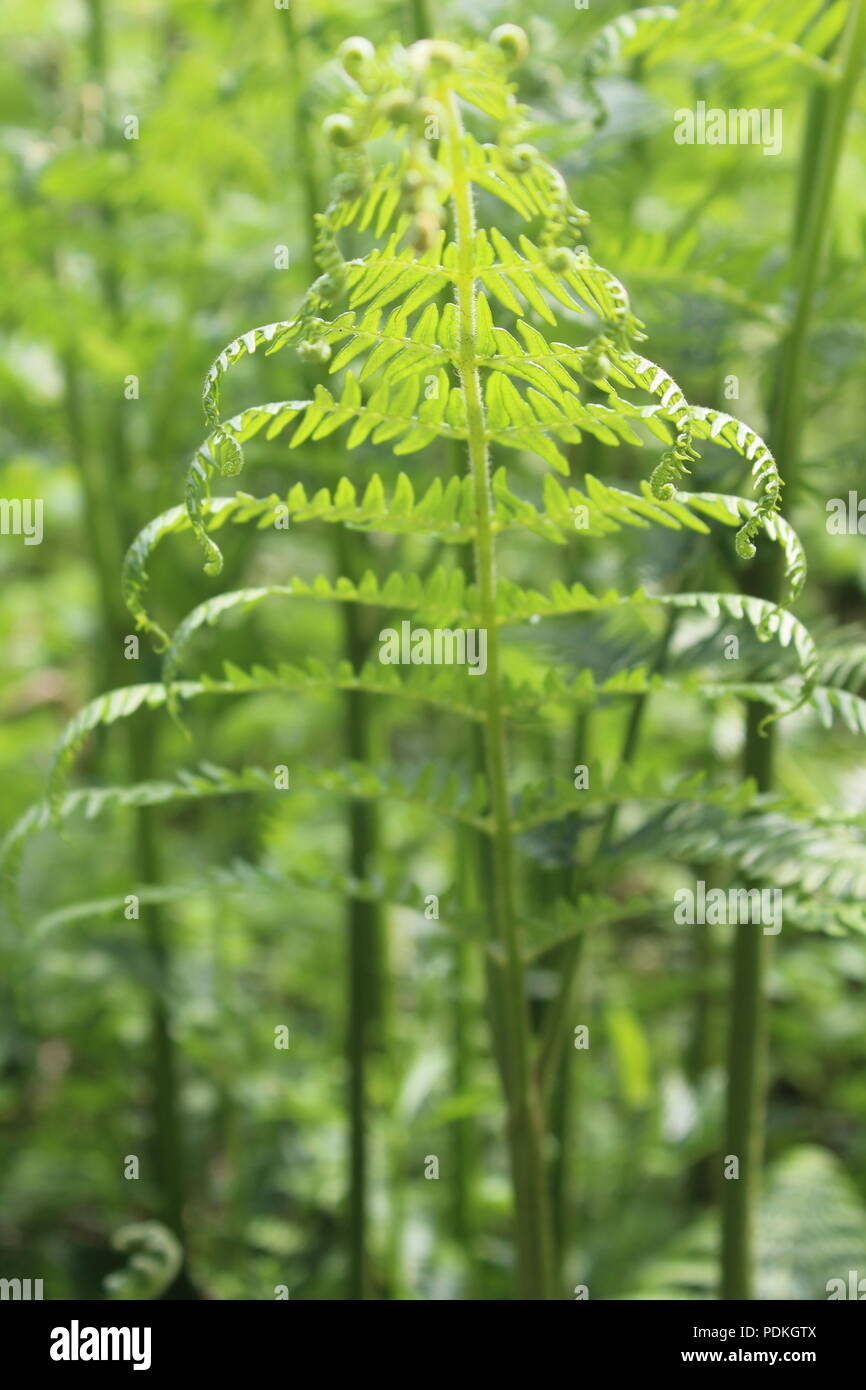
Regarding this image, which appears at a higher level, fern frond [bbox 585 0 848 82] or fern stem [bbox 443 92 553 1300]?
fern frond [bbox 585 0 848 82]

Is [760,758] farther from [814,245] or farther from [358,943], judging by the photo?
[358,943]

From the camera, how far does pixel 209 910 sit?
2.11m

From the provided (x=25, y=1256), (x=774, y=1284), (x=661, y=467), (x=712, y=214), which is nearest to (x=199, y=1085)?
(x=25, y=1256)

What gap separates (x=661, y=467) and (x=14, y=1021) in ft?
3.72

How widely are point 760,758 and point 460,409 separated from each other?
16.0 inches

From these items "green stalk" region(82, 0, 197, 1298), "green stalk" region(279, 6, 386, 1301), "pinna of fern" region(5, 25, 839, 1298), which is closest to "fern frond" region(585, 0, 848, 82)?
"pinna of fern" region(5, 25, 839, 1298)

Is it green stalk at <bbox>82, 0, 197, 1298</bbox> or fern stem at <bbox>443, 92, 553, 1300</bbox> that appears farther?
green stalk at <bbox>82, 0, 197, 1298</bbox>

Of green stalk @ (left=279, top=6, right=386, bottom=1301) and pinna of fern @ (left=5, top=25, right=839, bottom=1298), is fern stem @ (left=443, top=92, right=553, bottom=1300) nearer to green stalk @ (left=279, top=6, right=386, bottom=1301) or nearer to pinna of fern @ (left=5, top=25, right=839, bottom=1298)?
pinna of fern @ (left=5, top=25, right=839, bottom=1298)

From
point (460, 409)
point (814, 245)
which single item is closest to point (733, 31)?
point (814, 245)

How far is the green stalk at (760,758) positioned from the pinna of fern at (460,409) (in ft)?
0.66

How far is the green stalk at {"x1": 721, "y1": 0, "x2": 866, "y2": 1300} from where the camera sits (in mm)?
825

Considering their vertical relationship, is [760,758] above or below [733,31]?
below

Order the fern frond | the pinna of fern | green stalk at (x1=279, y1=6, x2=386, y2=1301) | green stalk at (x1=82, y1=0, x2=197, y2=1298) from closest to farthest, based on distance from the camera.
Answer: the pinna of fern → the fern frond → green stalk at (x1=279, y1=6, x2=386, y2=1301) → green stalk at (x1=82, y1=0, x2=197, y2=1298)

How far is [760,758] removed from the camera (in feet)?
2.89
